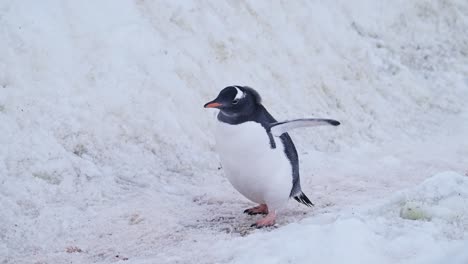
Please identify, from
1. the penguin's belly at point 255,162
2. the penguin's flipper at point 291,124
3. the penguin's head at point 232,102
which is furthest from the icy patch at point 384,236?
the penguin's head at point 232,102

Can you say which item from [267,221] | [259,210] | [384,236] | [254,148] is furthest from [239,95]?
[384,236]

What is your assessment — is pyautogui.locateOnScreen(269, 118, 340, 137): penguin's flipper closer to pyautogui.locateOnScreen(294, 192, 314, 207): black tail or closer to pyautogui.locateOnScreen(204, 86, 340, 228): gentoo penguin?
pyautogui.locateOnScreen(204, 86, 340, 228): gentoo penguin

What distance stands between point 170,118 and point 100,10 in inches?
69.6

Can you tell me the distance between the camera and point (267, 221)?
6418 mm

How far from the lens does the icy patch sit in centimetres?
452

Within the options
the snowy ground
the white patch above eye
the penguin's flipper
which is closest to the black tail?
the snowy ground

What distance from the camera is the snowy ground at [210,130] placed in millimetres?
5340

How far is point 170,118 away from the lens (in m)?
8.48

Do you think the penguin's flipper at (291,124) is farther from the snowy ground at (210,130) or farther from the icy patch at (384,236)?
the icy patch at (384,236)

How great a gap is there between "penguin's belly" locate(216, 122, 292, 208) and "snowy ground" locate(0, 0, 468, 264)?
0.42 m

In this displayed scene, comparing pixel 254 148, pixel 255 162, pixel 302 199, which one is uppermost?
pixel 254 148

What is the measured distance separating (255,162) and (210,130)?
2683 mm

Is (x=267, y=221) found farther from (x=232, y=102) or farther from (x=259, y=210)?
(x=232, y=102)

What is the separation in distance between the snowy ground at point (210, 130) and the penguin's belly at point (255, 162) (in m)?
0.42
